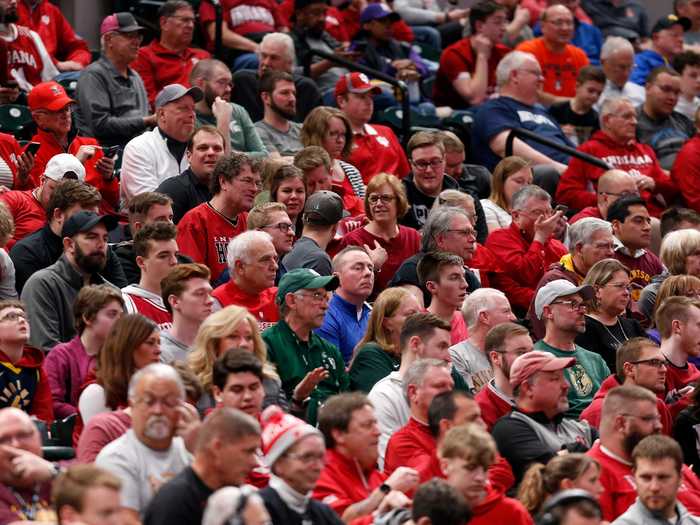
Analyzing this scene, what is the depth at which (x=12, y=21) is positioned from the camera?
38.3 feet

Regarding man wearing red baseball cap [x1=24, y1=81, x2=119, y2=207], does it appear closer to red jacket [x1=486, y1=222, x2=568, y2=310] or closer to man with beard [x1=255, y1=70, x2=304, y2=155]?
man with beard [x1=255, y1=70, x2=304, y2=155]

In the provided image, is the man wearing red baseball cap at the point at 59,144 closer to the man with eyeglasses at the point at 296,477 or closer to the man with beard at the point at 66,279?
the man with beard at the point at 66,279

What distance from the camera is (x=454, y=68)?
14.4m

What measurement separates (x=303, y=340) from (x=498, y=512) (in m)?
1.86

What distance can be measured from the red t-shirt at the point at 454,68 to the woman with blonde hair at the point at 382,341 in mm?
6067

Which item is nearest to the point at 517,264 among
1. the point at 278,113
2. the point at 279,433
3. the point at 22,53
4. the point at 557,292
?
the point at 557,292

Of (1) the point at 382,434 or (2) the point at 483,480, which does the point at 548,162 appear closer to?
(1) the point at 382,434

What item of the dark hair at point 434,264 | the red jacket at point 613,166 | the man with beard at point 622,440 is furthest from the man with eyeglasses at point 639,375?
the red jacket at point 613,166

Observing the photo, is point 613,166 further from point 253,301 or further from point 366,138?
point 253,301

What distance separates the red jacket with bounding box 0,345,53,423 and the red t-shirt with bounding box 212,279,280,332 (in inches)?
54.1

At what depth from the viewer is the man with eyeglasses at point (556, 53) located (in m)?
14.8

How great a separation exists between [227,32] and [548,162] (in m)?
2.80

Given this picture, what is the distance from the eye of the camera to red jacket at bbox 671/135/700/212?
12922 mm

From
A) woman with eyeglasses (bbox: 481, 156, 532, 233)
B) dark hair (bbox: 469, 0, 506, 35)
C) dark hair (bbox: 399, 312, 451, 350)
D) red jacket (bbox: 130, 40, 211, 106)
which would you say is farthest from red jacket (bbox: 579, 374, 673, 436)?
dark hair (bbox: 469, 0, 506, 35)
